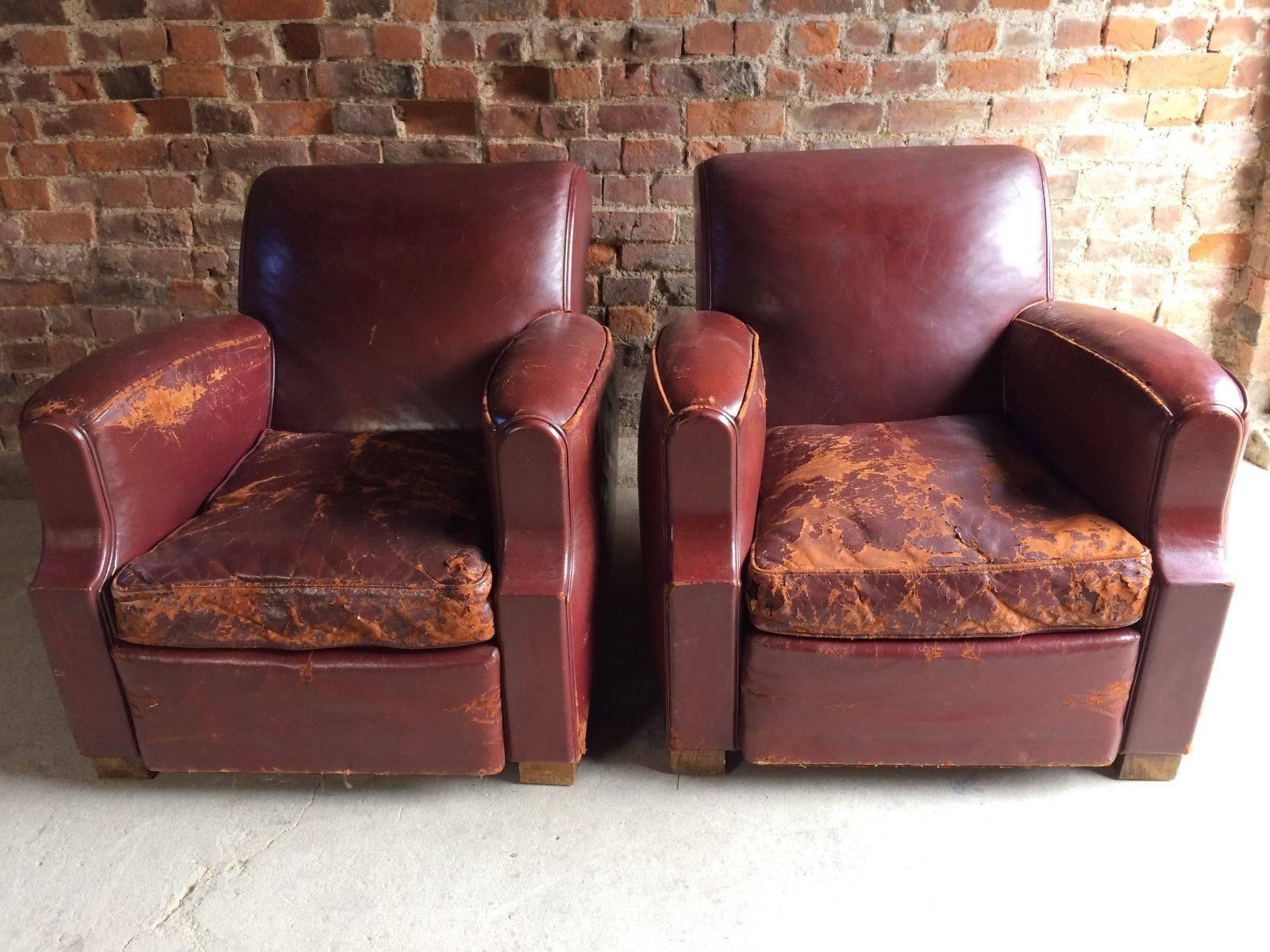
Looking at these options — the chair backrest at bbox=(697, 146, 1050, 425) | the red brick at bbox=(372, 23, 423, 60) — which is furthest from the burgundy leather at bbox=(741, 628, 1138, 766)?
the red brick at bbox=(372, 23, 423, 60)

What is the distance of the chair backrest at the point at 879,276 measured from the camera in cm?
185

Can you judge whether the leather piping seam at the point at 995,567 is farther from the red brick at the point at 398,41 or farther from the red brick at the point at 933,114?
the red brick at the point at 398,41

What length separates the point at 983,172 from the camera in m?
1.88

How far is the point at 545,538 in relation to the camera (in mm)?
1389

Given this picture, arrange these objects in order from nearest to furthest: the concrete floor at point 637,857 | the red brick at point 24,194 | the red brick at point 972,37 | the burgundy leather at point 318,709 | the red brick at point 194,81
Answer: the concrete floor at point 637,857
the burgundy leather at point 318,709
the red brick at point 972,37
the red brick at point 194,81
the red brick at point 24,194

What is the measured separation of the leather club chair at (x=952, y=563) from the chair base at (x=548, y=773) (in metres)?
0.18

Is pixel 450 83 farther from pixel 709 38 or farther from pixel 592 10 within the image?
pixel 709 38

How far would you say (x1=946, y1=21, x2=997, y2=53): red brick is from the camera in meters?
2.20

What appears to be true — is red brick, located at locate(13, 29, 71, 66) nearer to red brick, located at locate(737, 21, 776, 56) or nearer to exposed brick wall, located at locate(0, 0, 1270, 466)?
exposed brick wall, located at locate(0, 0, 1270, 466)

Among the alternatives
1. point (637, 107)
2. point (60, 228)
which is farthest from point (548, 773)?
point (60, 228)

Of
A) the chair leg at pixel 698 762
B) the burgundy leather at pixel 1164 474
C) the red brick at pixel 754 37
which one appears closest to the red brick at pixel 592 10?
the red brick at pixel 754 37

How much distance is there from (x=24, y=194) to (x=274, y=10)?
841 millimetres

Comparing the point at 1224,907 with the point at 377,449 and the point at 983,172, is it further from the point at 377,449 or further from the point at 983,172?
the point at 377,449

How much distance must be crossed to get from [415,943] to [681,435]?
788 millimetres
